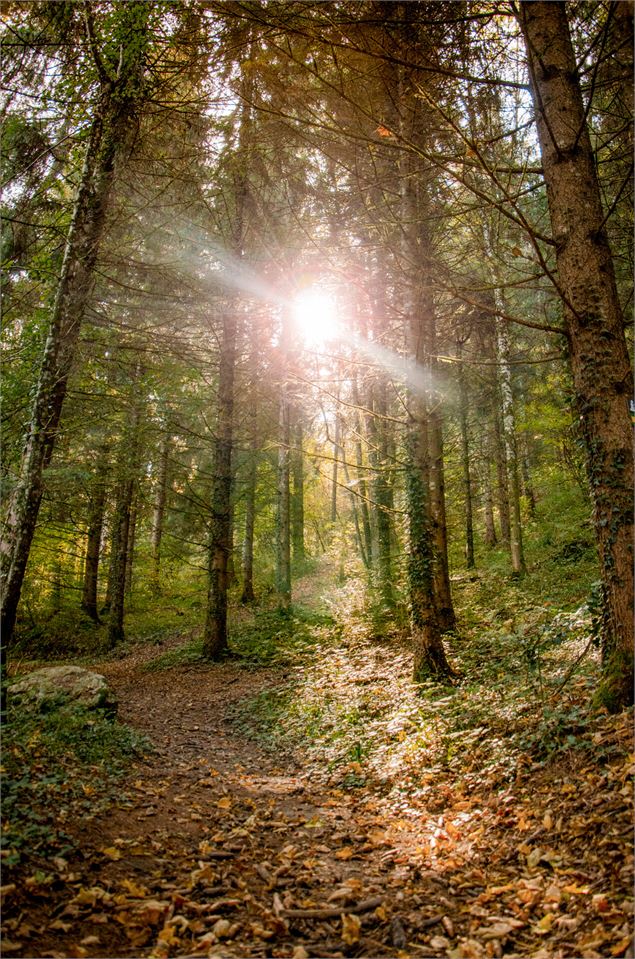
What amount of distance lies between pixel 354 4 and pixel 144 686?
1127 cm

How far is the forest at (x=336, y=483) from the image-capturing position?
314 cm

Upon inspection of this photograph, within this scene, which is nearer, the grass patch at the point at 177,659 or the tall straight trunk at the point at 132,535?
the grass patch at the point at 177,659

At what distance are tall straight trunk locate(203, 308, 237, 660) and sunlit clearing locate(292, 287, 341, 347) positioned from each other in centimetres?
305

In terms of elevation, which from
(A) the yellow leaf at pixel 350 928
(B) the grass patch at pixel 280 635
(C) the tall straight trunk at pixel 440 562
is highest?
(C) the tall straight trunk at pixel 440 562

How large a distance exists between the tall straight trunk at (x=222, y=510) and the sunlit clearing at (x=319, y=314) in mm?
3054

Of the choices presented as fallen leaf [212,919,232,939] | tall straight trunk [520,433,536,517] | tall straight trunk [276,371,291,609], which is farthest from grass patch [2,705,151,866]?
tall straight trunk [520,433,536,517]

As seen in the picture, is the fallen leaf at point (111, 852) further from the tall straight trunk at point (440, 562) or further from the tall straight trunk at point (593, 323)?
the tall straight trunk at point (440, 562)

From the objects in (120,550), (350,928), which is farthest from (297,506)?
(350,928)

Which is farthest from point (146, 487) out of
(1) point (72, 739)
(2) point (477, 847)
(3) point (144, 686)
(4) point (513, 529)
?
(2) point (477, 847)

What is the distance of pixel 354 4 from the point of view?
5188 millimetres

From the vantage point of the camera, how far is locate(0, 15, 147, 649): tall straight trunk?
5820 mm

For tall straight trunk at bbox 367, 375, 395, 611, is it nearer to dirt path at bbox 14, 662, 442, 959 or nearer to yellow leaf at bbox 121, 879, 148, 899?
dirt path at bbox 14, 662, 442, 959

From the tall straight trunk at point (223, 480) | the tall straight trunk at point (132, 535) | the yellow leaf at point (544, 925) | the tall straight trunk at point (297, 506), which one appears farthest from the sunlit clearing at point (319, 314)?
the tall straight trunk at point (297, 506)

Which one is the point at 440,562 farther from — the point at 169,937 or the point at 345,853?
the point at 169,937
